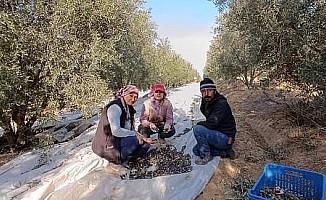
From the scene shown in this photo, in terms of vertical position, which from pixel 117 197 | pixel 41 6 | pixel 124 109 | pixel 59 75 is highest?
pixel 41 6

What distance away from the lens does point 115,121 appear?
5.16 m

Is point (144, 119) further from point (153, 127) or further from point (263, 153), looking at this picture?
point (263, 153)

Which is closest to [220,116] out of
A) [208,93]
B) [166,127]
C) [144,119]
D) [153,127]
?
[208,93]

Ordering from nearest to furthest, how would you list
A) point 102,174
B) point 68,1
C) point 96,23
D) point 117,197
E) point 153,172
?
point 117,197 → point 102,174 → point 153,172 → point 68,1 → point 96,23

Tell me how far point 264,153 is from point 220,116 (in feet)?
4.62

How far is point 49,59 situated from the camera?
28.9 feet

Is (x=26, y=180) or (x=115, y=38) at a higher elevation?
(x=115, y=38)

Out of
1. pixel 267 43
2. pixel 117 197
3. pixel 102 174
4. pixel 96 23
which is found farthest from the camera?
pixel 96 23

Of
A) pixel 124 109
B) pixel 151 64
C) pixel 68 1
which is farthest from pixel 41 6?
pixel 151 64

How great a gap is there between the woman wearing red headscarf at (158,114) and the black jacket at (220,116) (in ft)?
4.18

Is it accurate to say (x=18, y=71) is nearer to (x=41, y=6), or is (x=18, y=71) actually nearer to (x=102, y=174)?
(x=41, y=6)

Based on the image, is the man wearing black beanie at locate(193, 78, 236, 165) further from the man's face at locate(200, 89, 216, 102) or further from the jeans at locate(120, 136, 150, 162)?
the jeans at locate(120, 136, 150, 162)

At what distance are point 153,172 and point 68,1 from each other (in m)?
5.72

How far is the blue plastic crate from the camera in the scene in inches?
139
